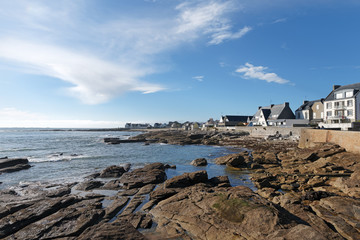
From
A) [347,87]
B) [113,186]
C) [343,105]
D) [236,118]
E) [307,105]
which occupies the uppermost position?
[347,87]

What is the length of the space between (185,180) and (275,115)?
201 feet

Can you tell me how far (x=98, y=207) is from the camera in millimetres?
11000

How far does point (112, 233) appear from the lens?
23.4 feet

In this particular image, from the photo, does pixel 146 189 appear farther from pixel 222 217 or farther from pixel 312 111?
A: pixel 312 111

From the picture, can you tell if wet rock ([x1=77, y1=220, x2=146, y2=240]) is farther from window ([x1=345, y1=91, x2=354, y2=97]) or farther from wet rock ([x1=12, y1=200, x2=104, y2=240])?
window ([x1=345, y1=91, x2=354, y2=97])

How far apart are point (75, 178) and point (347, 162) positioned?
23961 millimetres

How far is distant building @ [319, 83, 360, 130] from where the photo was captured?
Answer: 138 ft

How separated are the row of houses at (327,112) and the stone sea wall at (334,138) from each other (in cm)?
429

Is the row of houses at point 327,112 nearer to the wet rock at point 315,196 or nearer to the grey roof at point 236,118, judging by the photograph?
the wet rock at point 315,196

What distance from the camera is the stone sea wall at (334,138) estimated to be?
19406 millimetres

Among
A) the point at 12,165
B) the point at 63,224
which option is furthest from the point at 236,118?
the point at 63,224

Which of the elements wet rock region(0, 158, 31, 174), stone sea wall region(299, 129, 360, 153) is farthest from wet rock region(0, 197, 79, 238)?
stone sea wall region(299, 129, 360, 153)

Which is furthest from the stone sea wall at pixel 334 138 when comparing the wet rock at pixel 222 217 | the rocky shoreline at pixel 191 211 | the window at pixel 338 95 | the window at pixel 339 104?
the window at pixel 338 95

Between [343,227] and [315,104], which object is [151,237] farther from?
→ [315,104]
